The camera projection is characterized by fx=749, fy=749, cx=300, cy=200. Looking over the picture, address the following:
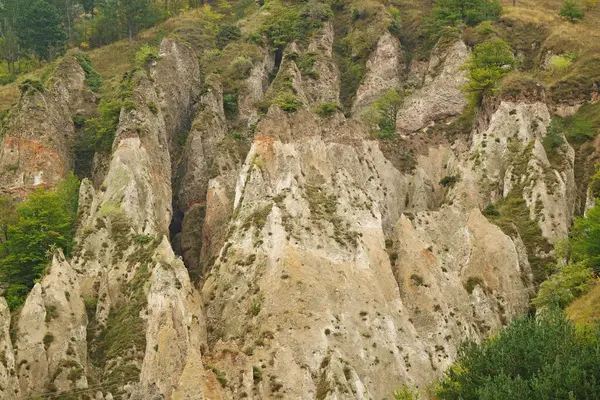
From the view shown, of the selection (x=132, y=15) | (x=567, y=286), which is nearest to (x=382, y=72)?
(x=132, y=15)

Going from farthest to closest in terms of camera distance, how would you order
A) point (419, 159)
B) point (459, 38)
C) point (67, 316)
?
point (459, 38)
point (419, 159)
point (67, 316)

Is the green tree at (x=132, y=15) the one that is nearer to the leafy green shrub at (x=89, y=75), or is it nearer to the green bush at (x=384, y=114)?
the leafy green shrub at (x=89, y=75)

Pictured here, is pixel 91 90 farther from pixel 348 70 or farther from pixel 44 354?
pixel 44 354

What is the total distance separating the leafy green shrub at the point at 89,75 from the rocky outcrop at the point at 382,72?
29694 millimetres

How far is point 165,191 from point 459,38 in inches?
1604

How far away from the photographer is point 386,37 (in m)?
91.4

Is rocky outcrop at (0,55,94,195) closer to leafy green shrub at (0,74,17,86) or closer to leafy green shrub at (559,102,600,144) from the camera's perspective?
leafy green shrub at (0,74,17,86)

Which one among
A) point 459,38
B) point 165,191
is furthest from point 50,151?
point 459,38

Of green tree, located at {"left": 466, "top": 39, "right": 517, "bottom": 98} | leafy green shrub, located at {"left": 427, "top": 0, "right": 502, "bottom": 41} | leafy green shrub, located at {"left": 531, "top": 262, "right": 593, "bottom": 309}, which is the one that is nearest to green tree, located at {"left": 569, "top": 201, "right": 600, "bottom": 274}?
leafy green shrub, located at {"left": 531, "top": 262, "right": 593, "bottom": 309}

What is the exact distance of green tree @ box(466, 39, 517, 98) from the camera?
76750 millimetres

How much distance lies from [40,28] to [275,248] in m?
70.4

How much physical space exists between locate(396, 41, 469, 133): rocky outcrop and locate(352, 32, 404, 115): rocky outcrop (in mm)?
4066

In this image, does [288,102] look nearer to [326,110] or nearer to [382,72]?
[326,110]

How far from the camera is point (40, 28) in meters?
108
